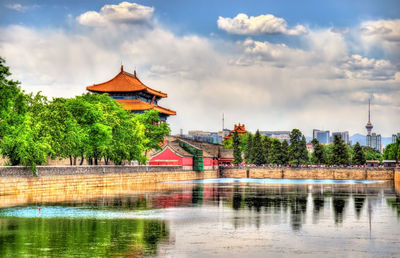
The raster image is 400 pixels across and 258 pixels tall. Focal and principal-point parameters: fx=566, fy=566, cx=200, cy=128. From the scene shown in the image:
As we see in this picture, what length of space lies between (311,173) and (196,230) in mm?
91514

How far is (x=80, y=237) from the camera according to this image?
25578 mm

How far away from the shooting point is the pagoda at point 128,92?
106 metres

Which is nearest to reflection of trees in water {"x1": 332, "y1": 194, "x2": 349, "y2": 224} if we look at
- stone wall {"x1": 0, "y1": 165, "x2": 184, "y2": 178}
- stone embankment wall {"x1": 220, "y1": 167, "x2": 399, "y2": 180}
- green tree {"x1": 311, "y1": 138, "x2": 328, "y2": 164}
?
stone wall {"x1": 0, "y1": 165, "x2": 184, "y2": 178}

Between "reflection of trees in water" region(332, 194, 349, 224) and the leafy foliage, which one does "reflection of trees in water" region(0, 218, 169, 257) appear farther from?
the leafy foliage

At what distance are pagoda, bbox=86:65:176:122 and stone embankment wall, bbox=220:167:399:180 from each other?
817 inches

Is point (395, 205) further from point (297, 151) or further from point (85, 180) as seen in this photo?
point (297, 151)

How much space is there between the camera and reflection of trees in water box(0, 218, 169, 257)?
22.2 meters

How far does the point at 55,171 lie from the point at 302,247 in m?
34.6

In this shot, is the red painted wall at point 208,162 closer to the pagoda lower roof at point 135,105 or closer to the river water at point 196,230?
the pagoda lower roof at point 135,105

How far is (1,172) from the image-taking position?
4491cm

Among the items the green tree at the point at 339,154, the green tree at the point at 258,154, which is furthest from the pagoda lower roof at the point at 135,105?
the green tree at the point at 339,154

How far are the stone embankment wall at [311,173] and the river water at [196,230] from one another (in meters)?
68.9

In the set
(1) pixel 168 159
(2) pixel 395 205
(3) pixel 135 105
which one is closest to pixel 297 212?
(2) pixel 395 205

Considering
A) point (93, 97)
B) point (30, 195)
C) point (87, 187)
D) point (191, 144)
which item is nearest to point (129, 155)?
point (93, 97)
